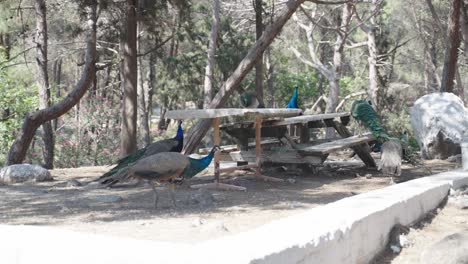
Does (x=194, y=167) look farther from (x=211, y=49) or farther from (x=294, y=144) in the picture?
(x=211, y=49)

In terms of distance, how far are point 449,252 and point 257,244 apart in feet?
6.08

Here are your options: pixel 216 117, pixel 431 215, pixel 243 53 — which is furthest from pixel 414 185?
pixel 243 53

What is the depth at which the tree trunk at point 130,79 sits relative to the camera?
11.8m

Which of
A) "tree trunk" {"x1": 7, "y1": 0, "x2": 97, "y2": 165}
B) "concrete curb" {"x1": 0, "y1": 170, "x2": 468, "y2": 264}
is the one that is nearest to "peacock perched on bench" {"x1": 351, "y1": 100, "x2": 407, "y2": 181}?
"concrete curb" {"x1": 0, "y1": 170, "x2": 468, "y2": 264}

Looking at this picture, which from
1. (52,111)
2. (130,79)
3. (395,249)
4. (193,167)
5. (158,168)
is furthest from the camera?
(52,111)

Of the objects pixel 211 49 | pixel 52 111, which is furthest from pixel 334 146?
pixel 211 49

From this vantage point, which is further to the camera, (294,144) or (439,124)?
(439,124)

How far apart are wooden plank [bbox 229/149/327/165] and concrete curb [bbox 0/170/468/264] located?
4.27m

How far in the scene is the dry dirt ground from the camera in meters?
5.91

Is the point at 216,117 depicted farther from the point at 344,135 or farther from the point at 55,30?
the point at 55,30

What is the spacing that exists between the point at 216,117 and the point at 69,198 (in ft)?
7.76

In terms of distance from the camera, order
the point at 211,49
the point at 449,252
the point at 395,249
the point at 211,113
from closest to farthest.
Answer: the point at 449,252
the point at 395,249
the point at 211,113
the point at 211,49

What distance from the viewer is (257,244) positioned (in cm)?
326

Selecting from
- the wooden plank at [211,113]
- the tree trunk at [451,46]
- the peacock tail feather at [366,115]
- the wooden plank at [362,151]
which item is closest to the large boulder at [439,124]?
the tree trunk at [451,46]
